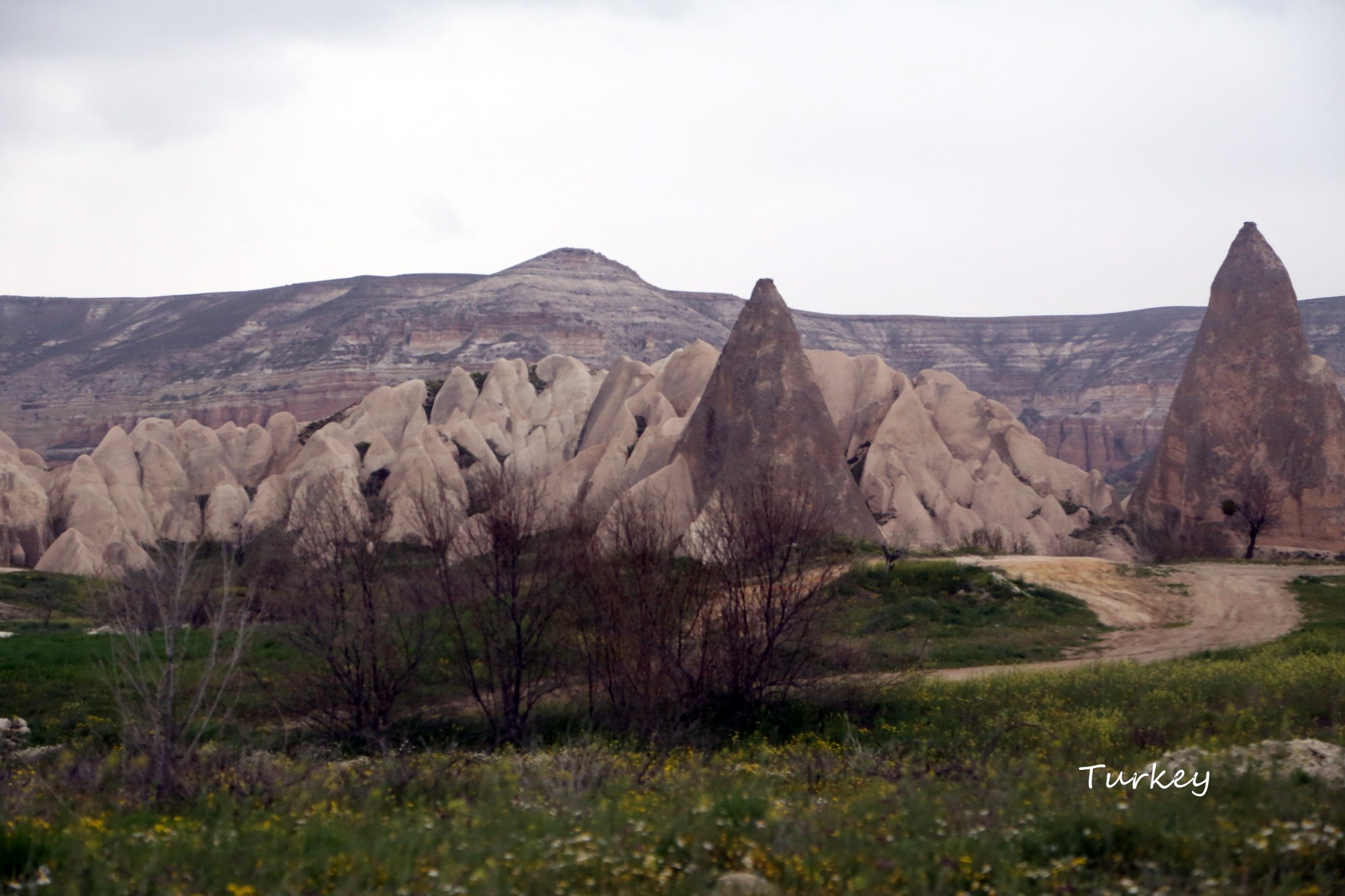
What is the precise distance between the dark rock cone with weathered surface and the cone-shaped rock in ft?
41.3

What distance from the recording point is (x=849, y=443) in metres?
44.4

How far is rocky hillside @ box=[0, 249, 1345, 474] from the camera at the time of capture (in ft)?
306

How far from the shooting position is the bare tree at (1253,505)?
35.1 meters

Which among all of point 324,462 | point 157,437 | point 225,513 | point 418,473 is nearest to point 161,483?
point 157,437

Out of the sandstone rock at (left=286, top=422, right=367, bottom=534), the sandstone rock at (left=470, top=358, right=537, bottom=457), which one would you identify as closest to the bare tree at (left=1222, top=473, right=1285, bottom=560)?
the sandstone rock at (left=286, top=422, right=367, bottom=534)

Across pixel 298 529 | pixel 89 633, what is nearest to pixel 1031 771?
pixel 298 529

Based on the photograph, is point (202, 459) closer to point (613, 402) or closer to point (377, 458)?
point (377, 458)

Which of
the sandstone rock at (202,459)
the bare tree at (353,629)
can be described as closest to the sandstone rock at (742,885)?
the bare tree at (353,629)

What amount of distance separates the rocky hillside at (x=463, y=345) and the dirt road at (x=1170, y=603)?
6770cm

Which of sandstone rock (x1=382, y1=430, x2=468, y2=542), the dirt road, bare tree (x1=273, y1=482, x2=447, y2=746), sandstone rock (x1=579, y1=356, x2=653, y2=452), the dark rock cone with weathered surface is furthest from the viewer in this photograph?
sandstone rock (x1=579, y1=356, x2=653, y2=452)

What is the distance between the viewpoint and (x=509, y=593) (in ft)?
49.9

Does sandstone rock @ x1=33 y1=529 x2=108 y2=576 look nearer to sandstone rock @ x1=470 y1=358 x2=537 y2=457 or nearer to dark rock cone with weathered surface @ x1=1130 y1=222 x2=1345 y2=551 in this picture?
sandstone rock @ x1=470 y1=358 x2=537 y2=457

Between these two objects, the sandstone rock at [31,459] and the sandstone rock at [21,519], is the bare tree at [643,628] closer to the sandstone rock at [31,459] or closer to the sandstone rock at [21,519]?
the sandstone rock at [21,519]

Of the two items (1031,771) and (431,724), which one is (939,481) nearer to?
(431,724)
